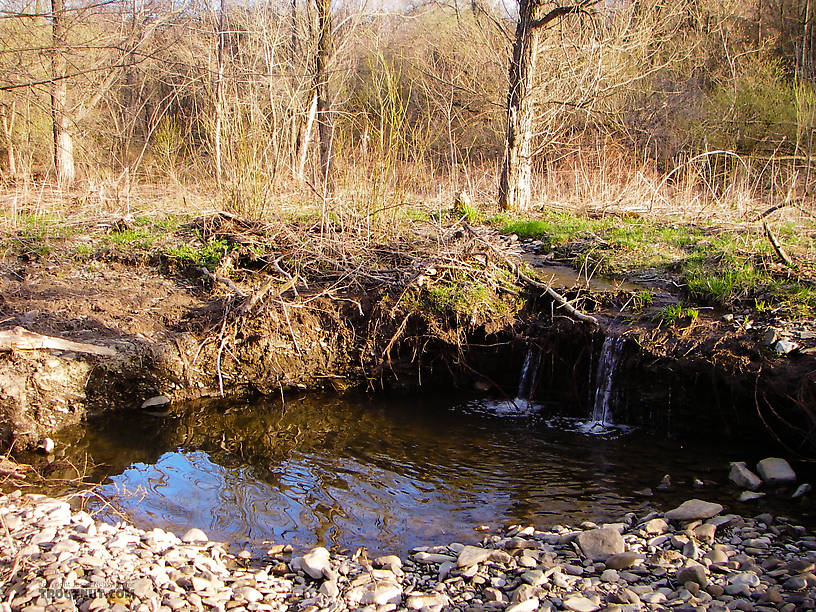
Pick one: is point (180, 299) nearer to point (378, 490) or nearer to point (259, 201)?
point (259, 201)

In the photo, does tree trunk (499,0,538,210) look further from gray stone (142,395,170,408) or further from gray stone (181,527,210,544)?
gray stone (181,527,210,544)

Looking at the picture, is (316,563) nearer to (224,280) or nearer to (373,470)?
(373,470)

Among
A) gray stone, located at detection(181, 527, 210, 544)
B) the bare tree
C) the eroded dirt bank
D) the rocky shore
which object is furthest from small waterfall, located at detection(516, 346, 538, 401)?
the bare tree

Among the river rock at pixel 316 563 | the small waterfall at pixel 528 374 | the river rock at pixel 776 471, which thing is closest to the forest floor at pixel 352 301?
the small waterfall at pixel 528 374

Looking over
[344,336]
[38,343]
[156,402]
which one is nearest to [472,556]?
[344,336]

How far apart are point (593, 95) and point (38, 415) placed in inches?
345

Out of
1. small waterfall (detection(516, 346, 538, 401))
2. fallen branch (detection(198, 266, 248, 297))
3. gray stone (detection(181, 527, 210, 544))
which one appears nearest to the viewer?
gray stone (detection(181, 527, 210, 544))

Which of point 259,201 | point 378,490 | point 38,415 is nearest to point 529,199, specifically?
point 259,201

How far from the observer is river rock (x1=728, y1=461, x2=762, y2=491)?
13.4 feet

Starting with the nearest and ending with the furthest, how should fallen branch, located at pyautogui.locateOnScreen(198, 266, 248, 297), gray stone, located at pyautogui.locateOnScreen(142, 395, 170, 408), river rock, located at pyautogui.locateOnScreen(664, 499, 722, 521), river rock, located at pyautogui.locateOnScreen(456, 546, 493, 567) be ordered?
1. river rock, located at pyautogui.locateOnScreen(456, 546, 493, 567)
2. river rock, located at pyautogui.locateOnScreen(664, 499, 722, 521)
3. gray stone, located at pyautogui.locateOnScreen(142, 395, 170, 408)
4. fallen branch, located at pyautogui.locateOnScreen(198, 266, 248, 297)

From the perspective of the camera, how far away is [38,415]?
4.88m

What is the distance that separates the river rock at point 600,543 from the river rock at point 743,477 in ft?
4.12

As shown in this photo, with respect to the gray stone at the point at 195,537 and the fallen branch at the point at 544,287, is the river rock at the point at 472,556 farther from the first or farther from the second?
the fallen branch at the point at 544,287

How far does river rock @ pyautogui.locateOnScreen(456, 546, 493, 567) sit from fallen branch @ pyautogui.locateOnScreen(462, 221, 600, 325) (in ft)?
8.79
